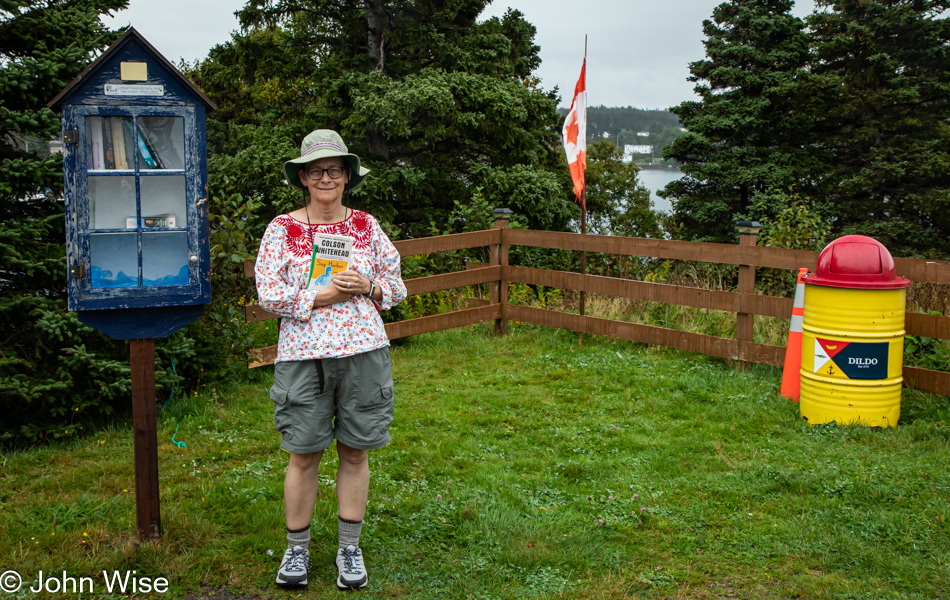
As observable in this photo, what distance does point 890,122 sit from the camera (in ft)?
83.7

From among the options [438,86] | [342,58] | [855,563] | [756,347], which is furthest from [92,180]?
[342,58]

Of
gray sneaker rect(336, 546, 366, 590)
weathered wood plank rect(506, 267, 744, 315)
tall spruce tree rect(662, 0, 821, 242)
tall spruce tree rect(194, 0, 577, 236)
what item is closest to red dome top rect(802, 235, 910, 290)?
weathered wood plank rect(506, 267, 744, 315)

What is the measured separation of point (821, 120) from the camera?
26.6m

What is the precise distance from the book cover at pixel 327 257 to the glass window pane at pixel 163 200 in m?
0.78

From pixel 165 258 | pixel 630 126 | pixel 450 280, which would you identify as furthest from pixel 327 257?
pixel 630 126

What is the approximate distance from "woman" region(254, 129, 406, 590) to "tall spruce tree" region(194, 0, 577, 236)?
33.8ft

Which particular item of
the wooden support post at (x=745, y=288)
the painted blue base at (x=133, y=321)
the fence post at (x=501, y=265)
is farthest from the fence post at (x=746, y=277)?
the painted blue base at (x=133, y=321)

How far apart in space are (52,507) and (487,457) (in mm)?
2271

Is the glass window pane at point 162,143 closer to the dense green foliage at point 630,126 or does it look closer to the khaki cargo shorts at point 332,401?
the khaki cargo shorts at point 332,401

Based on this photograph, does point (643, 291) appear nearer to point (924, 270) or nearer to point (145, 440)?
point (924, 270)

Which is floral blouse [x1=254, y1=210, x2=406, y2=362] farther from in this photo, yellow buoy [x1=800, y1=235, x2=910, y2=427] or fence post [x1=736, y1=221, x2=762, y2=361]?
fence post [x1=736, y1=221, x2=762, y2=361]

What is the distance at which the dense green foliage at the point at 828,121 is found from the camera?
24359mm

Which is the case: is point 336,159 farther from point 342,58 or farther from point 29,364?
point 342,58

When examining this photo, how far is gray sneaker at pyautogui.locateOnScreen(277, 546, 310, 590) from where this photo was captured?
3.10 m
